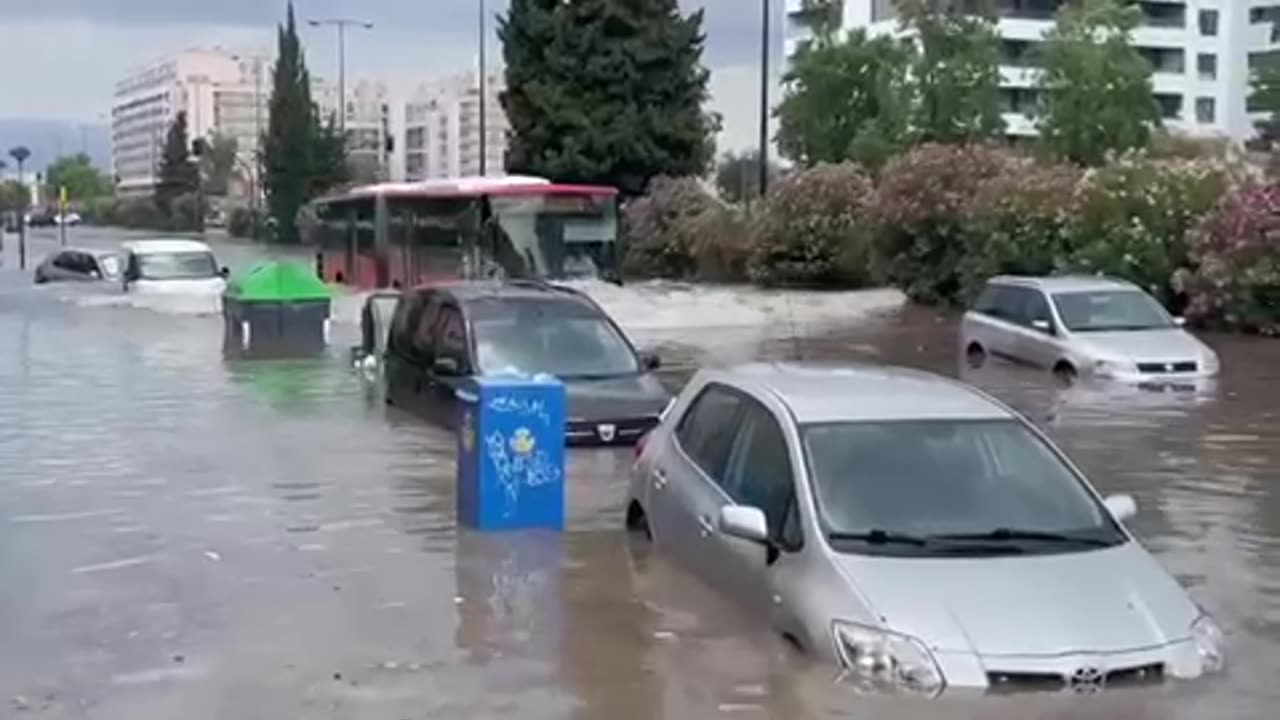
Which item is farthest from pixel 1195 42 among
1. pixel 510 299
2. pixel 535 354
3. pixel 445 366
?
pixel 535 354

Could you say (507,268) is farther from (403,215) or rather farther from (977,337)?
(977,337)

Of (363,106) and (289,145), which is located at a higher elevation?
(363,106)

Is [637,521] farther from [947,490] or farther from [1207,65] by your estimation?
[1207,65]

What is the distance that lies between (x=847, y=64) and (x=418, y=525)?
50.1 metres

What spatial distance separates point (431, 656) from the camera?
366 inches

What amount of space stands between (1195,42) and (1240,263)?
249ft

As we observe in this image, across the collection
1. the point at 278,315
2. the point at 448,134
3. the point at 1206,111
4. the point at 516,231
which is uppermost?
the point at 448,134

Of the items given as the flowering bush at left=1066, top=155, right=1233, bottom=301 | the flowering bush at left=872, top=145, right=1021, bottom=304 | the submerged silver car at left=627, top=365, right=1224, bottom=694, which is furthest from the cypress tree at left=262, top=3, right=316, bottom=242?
the submerged silver car at left=627, top=365, right=1224, bottom=694

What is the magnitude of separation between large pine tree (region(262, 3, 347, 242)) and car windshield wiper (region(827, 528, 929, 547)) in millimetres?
94214

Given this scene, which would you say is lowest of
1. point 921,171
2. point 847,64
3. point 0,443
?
point 0,443

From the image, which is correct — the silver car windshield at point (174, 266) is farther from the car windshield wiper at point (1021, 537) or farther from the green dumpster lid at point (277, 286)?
the car windshield wiper at point (1021, 537)

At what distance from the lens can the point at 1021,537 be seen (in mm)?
8844

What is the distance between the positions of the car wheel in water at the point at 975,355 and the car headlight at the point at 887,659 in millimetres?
19502

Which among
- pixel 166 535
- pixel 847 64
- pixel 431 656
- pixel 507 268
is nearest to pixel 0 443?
pixel 166 535
